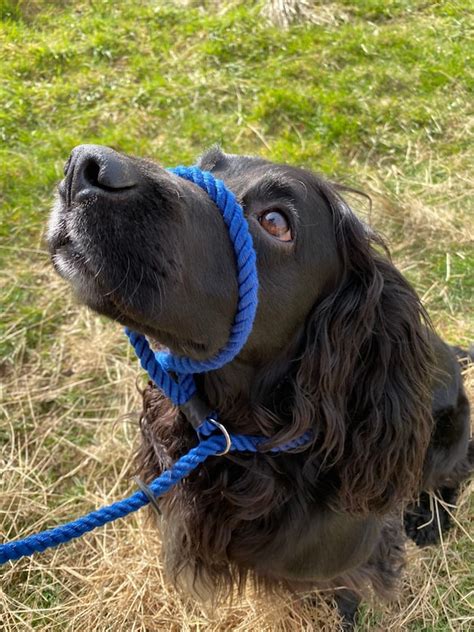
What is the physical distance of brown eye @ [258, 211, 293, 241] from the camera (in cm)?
212

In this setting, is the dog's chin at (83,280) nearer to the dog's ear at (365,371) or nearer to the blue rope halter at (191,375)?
the blue rope halter at (191,375)

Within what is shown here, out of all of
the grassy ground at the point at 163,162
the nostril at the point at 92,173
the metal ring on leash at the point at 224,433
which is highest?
the nostril at the point at 92,173

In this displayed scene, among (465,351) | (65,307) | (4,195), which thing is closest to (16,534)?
(65,307)

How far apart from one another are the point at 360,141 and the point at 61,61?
3091 mm

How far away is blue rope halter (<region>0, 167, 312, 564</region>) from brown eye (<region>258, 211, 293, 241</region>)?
6.0 inches

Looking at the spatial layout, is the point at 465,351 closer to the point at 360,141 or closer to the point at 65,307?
the point at 360,141

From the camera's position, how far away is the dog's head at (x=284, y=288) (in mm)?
1667

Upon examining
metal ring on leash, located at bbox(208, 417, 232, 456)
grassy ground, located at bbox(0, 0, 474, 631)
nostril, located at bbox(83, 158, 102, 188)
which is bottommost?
grassy ground, located at bbox(0, 0, 474, 631)

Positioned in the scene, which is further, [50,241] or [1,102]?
[1,102]

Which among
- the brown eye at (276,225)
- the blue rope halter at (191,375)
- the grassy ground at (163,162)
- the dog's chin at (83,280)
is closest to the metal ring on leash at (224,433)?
the blue rope halter at (191,375)

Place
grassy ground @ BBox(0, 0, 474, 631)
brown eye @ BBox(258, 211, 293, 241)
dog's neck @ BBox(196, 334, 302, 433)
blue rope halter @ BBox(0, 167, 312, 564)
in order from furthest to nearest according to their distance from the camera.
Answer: grassy ground @ BBox(0, 0, 474, 631) < dog's neck @ BBox(196, 334, 302, 433) < brown eye @ BBox(258, 211, 293, 241) < blue rope halter @ BBox(0, 167, 312, 564)

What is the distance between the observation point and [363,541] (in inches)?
107

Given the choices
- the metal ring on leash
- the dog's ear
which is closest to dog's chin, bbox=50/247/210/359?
the metal ring on leash

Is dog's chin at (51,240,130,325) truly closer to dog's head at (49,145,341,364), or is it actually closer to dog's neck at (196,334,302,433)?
dog's head at (49,145,341,364)
